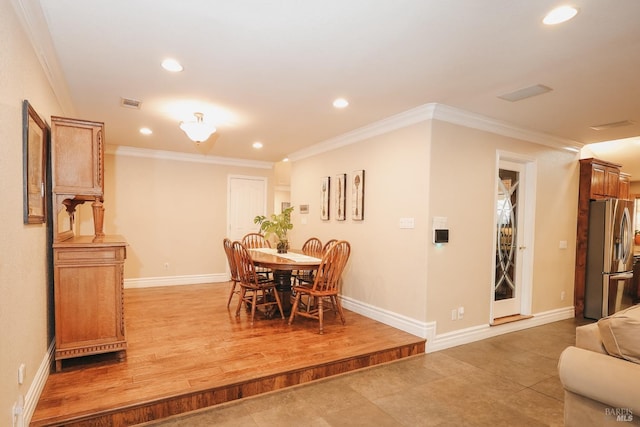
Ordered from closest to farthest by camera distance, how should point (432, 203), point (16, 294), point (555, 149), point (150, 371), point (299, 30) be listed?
point (16, 294)
point (299, 30)
point (150, 371)
point (432, 203)
point (555, 149)

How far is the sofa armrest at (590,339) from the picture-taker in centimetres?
179

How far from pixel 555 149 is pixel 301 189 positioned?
3.77 m

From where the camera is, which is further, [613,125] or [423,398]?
[613,125]

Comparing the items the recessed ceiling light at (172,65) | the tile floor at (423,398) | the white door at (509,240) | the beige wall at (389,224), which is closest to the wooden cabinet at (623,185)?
the white door at (509,240)

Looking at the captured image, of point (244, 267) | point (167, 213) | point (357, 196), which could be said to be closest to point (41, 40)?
point (244, 267)

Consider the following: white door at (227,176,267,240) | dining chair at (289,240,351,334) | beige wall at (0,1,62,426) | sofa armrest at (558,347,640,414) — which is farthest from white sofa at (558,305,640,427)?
white door at (227,176,267,240)

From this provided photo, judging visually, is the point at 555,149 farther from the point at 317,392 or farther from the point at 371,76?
the point at 317,392

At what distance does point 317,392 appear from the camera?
8.54 ft

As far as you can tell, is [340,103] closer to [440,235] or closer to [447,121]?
[447,121]

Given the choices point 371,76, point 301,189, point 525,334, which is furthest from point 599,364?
point 301,189

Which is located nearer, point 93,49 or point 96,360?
point 93,49

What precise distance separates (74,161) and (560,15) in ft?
11.6

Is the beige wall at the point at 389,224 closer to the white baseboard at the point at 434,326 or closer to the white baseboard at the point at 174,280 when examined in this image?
the white baseboard at the point at 434,326

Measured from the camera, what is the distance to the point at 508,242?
13.9 ft
